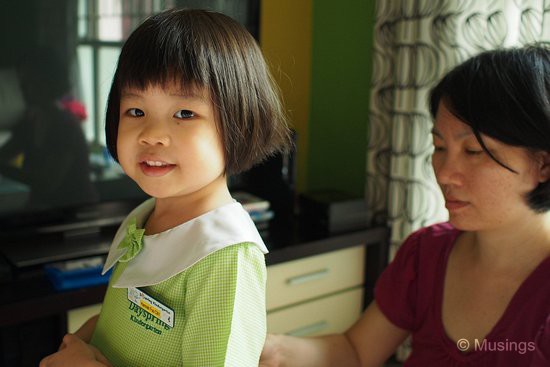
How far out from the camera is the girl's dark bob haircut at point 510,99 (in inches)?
41.6

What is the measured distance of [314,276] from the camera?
2.16 metres

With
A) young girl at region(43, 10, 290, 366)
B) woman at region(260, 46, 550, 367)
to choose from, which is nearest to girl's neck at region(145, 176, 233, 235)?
young girl at region(43, 10, 290, 366)

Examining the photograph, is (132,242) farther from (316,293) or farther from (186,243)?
(316,293)

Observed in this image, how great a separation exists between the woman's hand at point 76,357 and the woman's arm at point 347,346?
0.44 m

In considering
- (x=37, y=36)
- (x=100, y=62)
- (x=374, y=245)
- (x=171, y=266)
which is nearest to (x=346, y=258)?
(x=374, y=245)

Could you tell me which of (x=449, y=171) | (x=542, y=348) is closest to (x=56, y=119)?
(x=449, y=171)

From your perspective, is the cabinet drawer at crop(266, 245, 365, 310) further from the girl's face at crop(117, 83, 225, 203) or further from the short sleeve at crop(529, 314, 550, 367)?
the girl's face at crop(117, 83, 225, 203)

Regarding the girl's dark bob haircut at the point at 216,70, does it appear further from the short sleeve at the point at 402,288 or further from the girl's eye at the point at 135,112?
the short sleeve at the point at 402,288

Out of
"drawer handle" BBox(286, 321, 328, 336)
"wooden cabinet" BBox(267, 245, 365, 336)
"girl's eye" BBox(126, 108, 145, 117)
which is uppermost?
"girl's eye" BBox(126, 108, 145, 117)

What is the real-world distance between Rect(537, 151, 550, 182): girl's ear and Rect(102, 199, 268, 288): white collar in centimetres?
58

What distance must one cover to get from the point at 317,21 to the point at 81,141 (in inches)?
48.0

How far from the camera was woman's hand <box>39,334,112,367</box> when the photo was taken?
883 millimetres

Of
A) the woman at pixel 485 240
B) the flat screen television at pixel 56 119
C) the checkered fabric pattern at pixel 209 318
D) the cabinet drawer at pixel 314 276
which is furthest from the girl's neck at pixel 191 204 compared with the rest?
the cabinet drawer at pixel 314 276

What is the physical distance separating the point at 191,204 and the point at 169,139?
14cm
